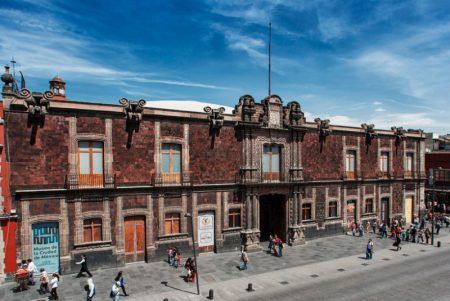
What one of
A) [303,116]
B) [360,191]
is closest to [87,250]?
[303,116]

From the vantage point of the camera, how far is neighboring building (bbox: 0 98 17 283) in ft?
60.3

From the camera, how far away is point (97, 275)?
20219 mm

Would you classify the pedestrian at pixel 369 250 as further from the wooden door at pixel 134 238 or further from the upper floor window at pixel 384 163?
the wooden door at pixel 134 238

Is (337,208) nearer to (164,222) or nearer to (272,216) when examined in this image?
(272,216)

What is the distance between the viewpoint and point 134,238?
2250 cm

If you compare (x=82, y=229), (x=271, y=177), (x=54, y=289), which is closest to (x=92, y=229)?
(x=82, y=229)

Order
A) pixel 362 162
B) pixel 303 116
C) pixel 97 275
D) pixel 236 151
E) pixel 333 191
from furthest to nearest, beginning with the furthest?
pixel 362 162 < pixel 333 191 < pixel 303 116 < pixel 236 151 < pixel 97 275

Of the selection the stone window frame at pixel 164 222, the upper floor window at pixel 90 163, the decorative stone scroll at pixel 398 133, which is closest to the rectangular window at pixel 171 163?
the stone window frame at pixel 164 222

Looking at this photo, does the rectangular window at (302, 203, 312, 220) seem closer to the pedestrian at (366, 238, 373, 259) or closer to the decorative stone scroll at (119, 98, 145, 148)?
the pedestrian at (366, 238, 373, 259)

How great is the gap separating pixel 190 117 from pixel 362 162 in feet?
68.1

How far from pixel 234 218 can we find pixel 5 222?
630 inches

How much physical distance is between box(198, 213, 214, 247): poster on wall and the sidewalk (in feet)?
3.52

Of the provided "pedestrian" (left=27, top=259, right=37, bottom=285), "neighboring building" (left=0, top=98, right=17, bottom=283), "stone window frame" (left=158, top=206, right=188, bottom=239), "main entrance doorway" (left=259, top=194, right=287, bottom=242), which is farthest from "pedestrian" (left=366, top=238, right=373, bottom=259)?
"neighboring building" (left=0, top=98, right=17, bottom=283)

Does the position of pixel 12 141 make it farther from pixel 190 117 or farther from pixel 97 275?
pixel 190 117
